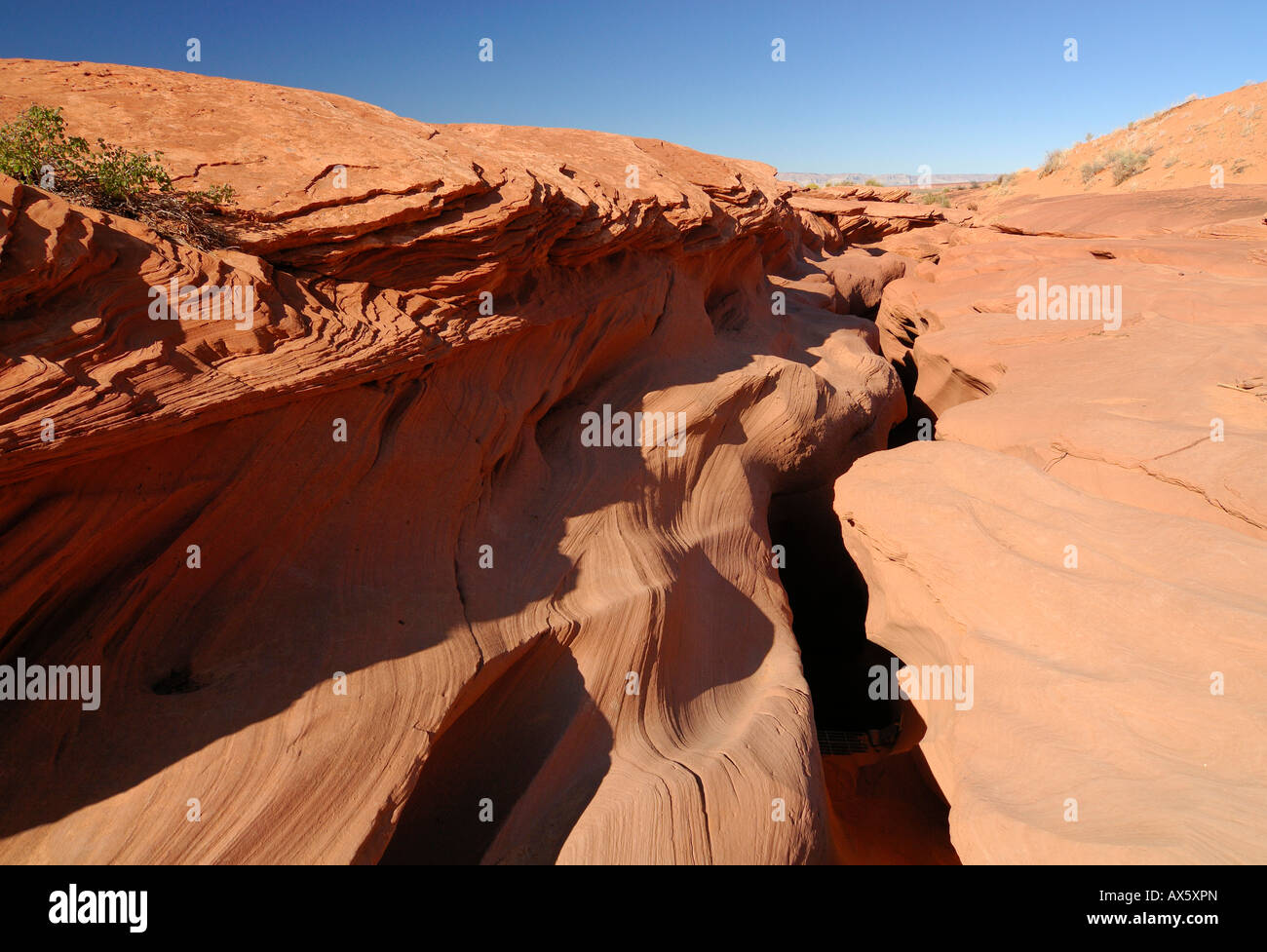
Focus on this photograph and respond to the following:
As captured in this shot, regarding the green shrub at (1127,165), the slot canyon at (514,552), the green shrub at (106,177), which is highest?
the green shrub at (1127,165)

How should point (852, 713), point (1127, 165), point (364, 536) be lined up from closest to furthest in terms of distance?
point (364, 536) → point (852, 713) → point (1127, 165)

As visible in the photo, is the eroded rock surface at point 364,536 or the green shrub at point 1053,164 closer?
the eroded rock surface at point 364,536

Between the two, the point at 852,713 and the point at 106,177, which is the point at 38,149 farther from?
the point at 852,713

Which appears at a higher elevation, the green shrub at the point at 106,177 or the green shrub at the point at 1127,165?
the green shrub at the point at 1127,165

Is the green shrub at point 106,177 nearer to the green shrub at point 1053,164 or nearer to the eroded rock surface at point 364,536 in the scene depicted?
the eroded rock surface at point 364,536

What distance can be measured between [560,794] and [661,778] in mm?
553

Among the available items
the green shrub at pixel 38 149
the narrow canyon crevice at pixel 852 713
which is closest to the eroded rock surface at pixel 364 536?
the green shrub at pixel 38 149

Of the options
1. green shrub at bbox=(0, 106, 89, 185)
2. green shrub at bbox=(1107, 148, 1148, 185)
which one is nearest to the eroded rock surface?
green shrub at bbox=(0, 106, 89, 185)

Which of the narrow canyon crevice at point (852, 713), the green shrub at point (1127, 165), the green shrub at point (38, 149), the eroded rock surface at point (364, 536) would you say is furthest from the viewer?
the green shrub at point (1127, 165)

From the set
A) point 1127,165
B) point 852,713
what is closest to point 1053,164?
point 1127,165

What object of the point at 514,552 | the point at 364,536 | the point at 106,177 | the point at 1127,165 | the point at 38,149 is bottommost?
the point at 514,552

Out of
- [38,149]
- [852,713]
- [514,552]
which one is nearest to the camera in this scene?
[38,149]

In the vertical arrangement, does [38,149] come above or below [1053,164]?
below

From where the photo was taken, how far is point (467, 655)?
392 centimetres
